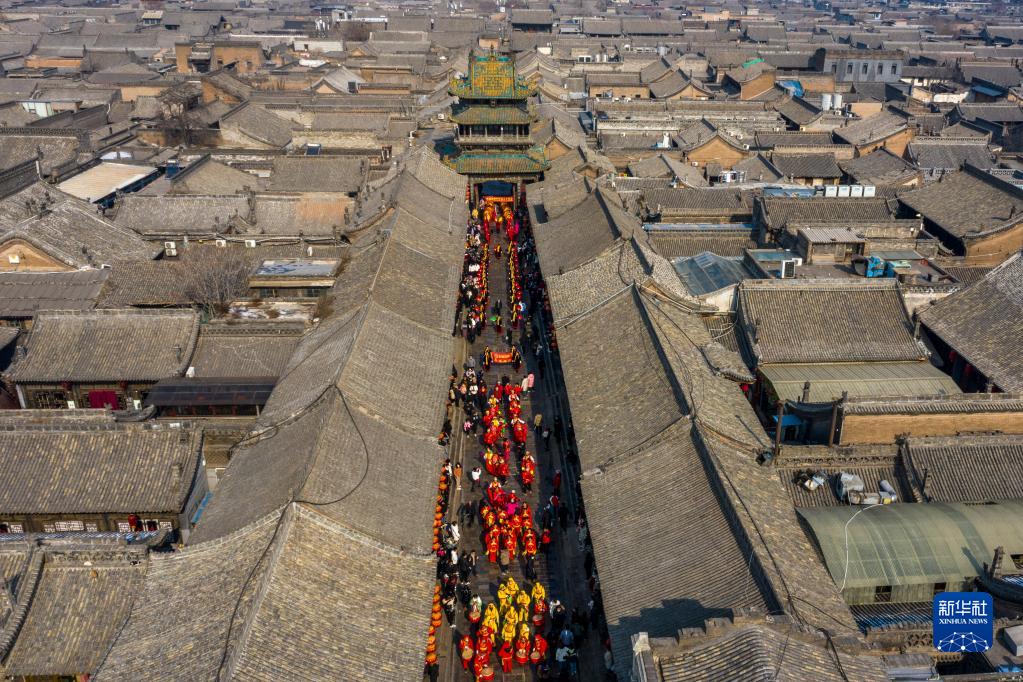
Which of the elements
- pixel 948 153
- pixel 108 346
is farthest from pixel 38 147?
pixel 948 153

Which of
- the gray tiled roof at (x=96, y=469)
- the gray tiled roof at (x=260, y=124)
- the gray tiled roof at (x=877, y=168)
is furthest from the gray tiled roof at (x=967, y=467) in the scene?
the gray tiled roof at (x=260, y=124)

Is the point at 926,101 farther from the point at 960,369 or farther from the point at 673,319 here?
the point at 673,319

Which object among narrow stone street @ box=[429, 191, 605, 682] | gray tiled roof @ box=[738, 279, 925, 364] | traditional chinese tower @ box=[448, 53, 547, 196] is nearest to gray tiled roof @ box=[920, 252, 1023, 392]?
gray tiled roof @ box=[738, 279, 925, 364]

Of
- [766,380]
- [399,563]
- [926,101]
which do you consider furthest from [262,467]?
[926,101]

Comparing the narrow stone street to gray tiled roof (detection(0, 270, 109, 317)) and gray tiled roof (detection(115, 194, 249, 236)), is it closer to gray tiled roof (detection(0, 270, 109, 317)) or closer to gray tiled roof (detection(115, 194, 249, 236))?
gray tiled roof (detection(0, 270, 109, 317))

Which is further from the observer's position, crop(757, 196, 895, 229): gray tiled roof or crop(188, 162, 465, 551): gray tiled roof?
crop(757, 196, 895, 229): gray tiled roof

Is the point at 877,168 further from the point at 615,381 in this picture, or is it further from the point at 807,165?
the point at 615,381
